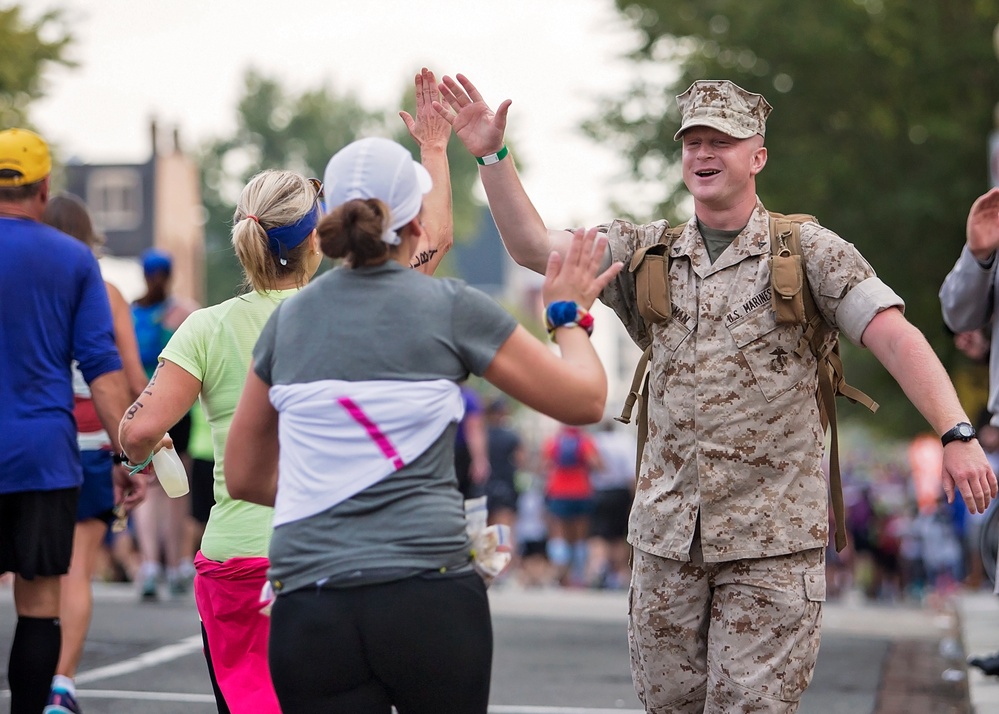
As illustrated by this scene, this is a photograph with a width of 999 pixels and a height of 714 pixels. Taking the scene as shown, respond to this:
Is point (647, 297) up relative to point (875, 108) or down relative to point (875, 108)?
down

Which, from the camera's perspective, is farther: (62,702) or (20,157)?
(62,702)

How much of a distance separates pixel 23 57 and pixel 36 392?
16293mm

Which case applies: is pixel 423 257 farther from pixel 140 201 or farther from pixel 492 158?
pixel 140 201

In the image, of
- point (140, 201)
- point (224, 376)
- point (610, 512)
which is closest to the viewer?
point (224, 376)

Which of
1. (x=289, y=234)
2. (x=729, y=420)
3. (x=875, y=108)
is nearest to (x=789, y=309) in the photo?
(x=729, y=420)

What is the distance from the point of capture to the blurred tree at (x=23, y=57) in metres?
19.9

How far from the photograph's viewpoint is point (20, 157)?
17.4 feet

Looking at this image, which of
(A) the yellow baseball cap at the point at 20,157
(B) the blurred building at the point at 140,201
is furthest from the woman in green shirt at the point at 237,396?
(B) the blurred building at the point at 140,201

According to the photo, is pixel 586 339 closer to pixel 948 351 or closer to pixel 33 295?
pixel 33 295

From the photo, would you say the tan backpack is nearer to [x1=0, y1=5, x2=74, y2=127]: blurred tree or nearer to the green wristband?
the green wristband

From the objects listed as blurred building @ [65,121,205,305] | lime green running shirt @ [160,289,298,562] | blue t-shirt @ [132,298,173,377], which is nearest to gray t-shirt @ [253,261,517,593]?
lime green running shirt @ [160,289,298,562]

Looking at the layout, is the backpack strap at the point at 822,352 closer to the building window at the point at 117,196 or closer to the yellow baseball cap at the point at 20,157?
the yellow baseball cap at the point at 20,157

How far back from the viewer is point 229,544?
4.29m

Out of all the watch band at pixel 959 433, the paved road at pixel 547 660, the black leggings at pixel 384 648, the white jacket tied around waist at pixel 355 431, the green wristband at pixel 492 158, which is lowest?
the paved road at pixel 547 660
